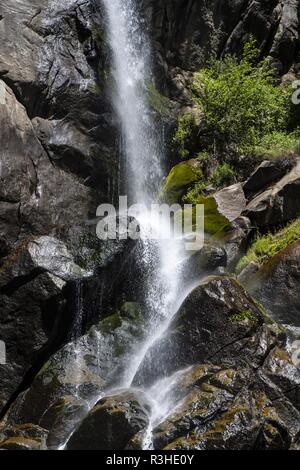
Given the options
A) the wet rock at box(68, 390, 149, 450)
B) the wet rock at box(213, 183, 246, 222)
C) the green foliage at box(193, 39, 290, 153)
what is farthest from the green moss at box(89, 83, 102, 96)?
the wet rock at box(68, 390, 149, 450)

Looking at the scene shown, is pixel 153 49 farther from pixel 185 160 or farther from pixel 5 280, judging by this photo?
pixel 5 280

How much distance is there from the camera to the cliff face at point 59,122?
1005 centimetres

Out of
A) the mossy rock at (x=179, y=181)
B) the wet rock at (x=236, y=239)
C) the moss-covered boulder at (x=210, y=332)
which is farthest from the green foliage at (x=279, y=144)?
the moss-covered boulder at (x=210, y=332)

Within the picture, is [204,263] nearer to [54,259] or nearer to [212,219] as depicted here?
[212,219]

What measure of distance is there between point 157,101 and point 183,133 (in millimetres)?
1660

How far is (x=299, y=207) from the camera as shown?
12.5 metres

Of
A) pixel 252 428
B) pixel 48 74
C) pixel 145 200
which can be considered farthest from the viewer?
pixel 145 200

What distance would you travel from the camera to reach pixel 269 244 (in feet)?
39.3

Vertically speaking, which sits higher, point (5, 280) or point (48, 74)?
point (48, 74)

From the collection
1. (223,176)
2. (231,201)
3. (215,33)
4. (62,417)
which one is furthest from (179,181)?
(62,417)

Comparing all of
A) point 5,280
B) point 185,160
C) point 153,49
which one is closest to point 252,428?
point 5,280

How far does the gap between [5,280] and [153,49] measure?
12094mm

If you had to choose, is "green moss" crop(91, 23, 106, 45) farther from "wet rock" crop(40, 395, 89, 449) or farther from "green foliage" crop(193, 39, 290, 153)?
"wet rock" crop(40, 395, 89, 449)
